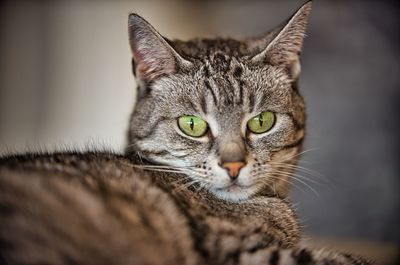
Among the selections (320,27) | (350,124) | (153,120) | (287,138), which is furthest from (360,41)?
(153,120)

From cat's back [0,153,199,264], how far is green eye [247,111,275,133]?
0.47m

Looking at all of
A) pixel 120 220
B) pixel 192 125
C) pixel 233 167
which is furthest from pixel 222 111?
pixel 120 220

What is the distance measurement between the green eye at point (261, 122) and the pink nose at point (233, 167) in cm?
19

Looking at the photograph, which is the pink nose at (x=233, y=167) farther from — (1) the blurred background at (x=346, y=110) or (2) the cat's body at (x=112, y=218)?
(1) the blurred background at (x=346, y=110)

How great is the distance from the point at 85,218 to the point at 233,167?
0.60m

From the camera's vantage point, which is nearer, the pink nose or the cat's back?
the cat's back

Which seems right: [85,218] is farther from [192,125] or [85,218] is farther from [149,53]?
[149,53]

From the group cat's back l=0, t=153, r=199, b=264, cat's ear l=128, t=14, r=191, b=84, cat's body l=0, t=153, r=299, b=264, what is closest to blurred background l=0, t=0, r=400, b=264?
cat's ear l=128, t=14, r=191, b=84

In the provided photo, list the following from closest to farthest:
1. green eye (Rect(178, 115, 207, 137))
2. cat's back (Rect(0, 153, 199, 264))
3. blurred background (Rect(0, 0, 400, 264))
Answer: cat's back (Rect(0, 153, 199, 264)) → green eye (Rect(178, 115, 207, 137)) → blurred background (Rect(0, 0, 400, 264))

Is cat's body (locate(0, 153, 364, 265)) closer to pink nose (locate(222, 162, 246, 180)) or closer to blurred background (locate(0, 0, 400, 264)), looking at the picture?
pink nose (locate(222, 162, 246, 180))

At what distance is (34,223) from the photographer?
1440 millimetres

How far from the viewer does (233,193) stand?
1.97 m

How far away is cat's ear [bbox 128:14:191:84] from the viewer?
2064 millimetres

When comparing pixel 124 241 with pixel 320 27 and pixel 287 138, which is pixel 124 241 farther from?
pixel 320 27
